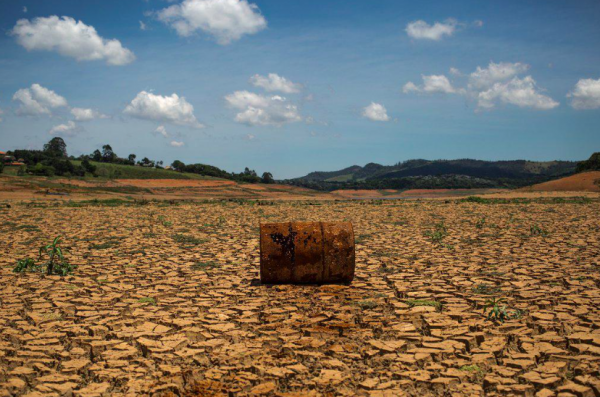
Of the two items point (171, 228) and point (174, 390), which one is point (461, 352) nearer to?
point (174, 390)

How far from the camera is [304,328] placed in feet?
11.3

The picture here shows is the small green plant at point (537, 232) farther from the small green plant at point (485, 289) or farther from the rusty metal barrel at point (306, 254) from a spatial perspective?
the rusty metal barrel at point (306, 254)

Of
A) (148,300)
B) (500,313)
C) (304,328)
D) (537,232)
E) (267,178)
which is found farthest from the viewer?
(267,178)

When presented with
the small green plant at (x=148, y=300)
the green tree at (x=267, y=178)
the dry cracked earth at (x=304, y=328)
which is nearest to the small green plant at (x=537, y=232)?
the dry cracked earth at (x=304, y=328)

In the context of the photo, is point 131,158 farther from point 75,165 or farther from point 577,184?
point 577,184

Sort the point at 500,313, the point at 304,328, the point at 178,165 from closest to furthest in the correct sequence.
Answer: the point at 304,328
the point at 500,313
the point at 178,165

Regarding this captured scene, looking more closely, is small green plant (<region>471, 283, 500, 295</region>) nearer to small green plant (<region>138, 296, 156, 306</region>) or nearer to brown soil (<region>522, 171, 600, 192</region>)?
small green plant (<region>138, 296, 156, 306</region>)

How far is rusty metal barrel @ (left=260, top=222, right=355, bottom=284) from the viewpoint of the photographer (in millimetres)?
4641

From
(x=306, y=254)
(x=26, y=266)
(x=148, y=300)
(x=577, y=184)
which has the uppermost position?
(x=577, y=184)

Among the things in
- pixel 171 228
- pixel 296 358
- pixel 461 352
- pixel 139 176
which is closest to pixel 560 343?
pixel 461 352

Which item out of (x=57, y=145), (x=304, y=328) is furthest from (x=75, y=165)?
(x=304, y=328)

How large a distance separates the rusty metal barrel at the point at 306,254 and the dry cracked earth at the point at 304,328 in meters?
0.19

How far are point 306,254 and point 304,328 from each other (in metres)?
1.27

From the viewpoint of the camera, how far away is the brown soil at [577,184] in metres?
35.0
